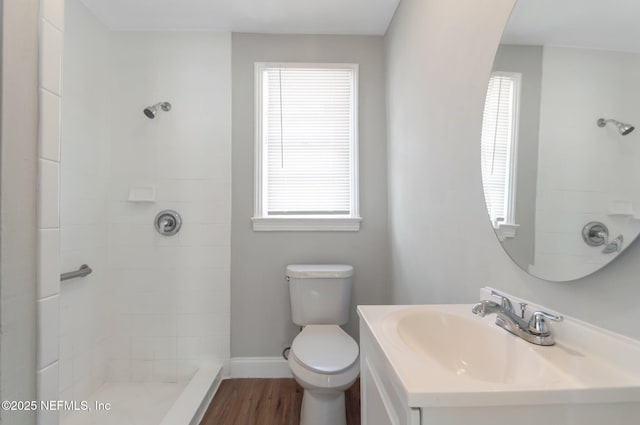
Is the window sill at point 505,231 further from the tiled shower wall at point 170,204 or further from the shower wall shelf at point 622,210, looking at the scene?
the tiled shower wall at point 170,204

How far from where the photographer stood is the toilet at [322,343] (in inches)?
54.0

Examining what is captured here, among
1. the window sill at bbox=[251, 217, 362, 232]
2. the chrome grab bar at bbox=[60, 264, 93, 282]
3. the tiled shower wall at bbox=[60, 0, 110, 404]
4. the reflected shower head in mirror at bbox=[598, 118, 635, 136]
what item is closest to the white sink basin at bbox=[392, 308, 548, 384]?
the reflected shower head in mirror at bbox=[598, 118, 635, 136]

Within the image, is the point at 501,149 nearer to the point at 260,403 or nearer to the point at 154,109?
the point at 260,403

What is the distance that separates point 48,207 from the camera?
0.59 metres

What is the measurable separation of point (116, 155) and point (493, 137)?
2.22m

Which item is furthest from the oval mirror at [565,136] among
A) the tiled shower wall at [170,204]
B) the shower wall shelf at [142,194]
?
the shower wall shelf at [142,194]

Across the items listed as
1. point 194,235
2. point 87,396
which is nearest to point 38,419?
point 194,235

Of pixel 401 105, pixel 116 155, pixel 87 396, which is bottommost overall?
pixel 87 396

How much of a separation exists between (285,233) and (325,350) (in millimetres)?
833

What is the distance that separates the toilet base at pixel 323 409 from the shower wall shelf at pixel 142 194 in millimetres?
1560

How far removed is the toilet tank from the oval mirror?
44.4 inches

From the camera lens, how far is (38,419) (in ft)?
1.83

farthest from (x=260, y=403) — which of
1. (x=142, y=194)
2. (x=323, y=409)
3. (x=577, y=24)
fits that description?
(x=577, y=24)

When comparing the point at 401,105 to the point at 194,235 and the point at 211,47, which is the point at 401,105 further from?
the point at 194,235
